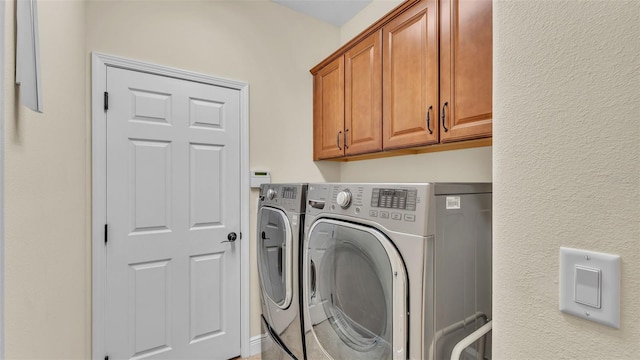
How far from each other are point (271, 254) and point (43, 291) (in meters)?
1.13

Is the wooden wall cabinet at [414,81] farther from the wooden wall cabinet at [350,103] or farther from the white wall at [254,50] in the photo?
the white wall at [254,50]

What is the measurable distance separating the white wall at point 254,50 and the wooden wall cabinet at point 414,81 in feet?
0.99

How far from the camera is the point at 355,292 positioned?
4.02ft

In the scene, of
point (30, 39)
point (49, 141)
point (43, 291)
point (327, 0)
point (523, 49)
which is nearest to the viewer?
point (523, 49)

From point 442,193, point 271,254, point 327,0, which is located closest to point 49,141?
point 271,254

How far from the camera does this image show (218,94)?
7.01ft

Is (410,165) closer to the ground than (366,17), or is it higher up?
closer to the ground

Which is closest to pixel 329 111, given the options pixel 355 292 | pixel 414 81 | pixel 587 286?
pixel 414 81

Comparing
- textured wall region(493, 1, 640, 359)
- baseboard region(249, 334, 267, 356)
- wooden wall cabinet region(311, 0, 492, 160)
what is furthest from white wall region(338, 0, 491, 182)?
baseboard region(249, 334, 267, 356)

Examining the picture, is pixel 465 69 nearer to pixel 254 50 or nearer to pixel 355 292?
pixel 355 292

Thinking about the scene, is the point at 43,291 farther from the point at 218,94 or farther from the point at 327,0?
the point at 327,0

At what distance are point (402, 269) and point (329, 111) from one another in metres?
1.62

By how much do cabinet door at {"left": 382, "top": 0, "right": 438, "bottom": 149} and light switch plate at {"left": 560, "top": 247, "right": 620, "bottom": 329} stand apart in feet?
3.62

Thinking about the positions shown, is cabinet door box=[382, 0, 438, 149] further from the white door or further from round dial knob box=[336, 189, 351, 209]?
the white door
